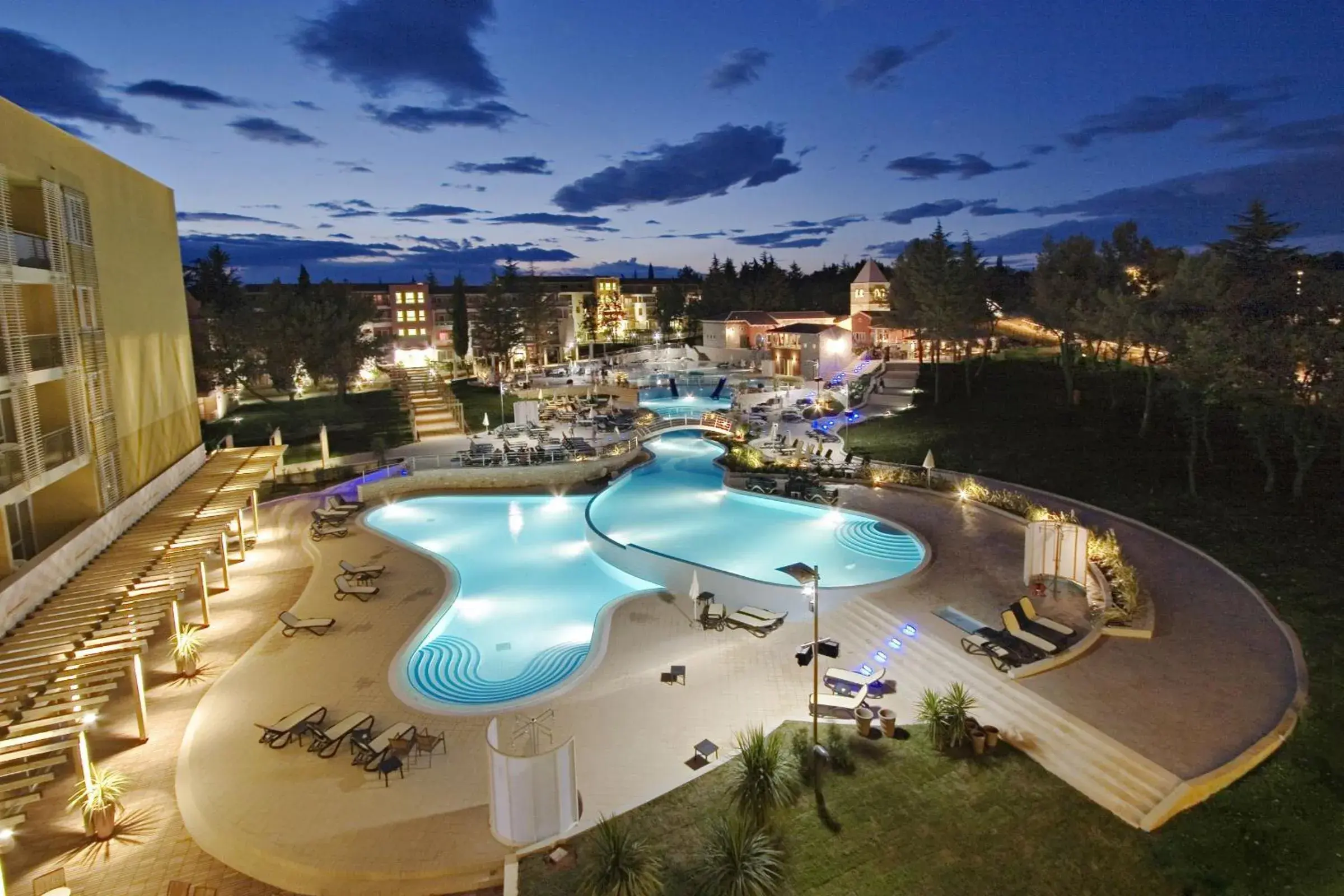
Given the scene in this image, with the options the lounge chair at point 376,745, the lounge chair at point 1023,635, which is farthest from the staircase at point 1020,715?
the lounge chair at point 376,745

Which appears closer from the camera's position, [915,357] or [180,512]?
[180,512]

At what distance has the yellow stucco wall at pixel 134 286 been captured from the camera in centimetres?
1188

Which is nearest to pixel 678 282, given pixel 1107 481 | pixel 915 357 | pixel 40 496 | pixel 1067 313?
pixel 915 357

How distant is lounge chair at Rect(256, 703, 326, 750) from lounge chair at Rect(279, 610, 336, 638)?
306 centimetres

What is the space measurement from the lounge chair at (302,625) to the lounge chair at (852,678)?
8.95 m

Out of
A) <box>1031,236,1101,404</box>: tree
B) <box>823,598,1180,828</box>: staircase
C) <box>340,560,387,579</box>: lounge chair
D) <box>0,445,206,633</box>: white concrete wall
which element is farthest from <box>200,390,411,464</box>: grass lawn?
<box>1031,236,1101,404</box>: tree

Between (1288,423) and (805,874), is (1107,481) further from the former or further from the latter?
(805,874)

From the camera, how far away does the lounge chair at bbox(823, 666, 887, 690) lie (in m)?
10.6

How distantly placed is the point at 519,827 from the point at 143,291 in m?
15.5

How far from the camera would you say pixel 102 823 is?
8258 millimetres

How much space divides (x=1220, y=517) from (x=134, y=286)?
82.1 feet

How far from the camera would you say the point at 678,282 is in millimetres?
99625

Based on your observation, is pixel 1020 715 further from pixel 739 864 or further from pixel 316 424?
pixel 316 424

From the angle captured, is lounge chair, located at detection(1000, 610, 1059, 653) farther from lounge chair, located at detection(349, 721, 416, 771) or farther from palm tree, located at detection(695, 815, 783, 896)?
lounge chair, located at detection(349, 721, 416, 771)
